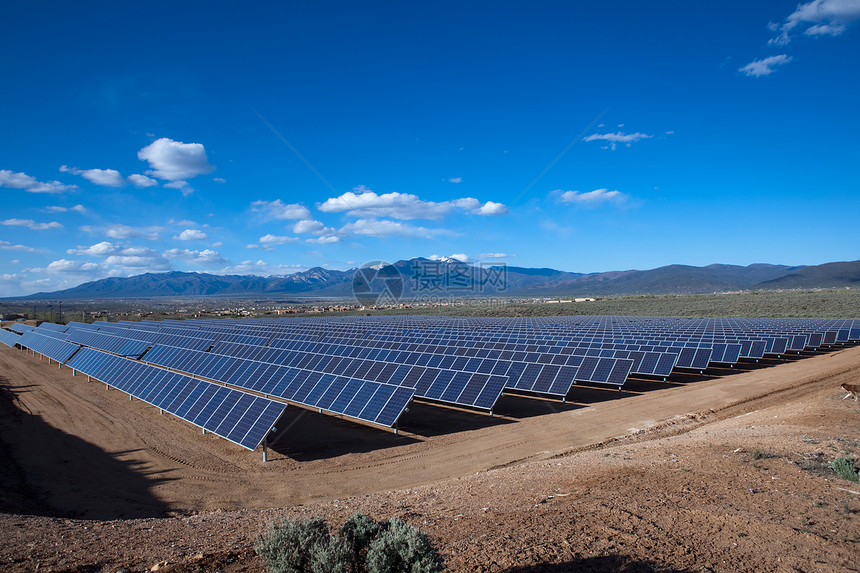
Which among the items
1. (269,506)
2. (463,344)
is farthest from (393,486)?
(463,344)

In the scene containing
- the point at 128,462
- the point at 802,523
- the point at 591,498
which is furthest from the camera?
the point at 128,462

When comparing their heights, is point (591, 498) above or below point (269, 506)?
above

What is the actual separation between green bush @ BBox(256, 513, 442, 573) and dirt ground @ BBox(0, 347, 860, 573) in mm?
1107

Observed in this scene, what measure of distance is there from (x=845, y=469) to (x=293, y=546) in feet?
31.6

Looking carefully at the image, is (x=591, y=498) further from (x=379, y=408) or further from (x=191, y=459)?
(x=191, y=459)

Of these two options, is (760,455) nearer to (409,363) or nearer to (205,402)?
(409,363)

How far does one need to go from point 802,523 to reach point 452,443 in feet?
27.1

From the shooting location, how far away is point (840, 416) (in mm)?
12578

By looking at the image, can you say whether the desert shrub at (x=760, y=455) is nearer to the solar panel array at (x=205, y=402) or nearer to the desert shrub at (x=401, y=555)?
the desert shrub at (x=401, y=555)

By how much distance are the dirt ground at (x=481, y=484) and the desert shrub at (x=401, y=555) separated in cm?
113

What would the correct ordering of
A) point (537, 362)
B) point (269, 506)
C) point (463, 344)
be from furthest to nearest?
point (463, 344) < point (537, 362) < point (269, 506)

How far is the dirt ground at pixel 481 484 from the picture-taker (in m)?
5.59

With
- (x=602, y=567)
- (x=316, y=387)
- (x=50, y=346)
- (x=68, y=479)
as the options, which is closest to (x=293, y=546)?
(x=602, y=567)

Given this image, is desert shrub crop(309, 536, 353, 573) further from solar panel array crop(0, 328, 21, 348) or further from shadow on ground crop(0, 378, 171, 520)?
solar panel array crop(0, 328, 21, 348)
